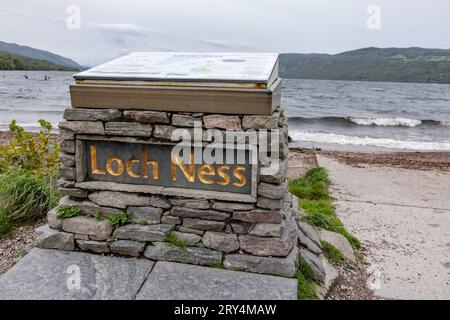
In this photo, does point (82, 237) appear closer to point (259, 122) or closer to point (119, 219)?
point (119, 219)

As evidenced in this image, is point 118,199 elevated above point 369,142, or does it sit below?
above

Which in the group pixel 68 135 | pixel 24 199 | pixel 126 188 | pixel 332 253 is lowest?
pixel 332 253

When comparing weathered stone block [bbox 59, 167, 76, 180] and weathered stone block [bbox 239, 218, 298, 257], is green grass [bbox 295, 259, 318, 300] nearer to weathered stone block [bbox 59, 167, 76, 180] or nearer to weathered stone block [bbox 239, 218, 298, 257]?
weathered stone block [bbox 239, 218, 298, 257]

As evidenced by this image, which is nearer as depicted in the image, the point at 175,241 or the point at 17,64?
the point at 175,241

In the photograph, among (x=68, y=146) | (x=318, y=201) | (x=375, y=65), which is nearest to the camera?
(x=68, y=146)

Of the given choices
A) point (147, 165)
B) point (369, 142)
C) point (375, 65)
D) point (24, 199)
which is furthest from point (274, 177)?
point (375, 65)

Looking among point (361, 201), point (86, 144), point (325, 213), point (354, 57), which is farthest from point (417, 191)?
point (354, 57)

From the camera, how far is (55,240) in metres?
3.63

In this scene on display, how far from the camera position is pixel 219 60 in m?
3.87

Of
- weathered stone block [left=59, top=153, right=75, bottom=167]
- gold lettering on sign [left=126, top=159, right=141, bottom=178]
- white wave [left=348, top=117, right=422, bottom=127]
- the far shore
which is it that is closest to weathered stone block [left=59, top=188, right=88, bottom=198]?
weathered stone block [left=59, top=153, right=75, bottom=167]

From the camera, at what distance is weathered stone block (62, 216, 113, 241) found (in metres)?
3.55

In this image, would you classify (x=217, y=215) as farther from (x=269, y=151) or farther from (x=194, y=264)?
(x=269, y=151)

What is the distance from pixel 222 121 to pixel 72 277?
180 centimetres
